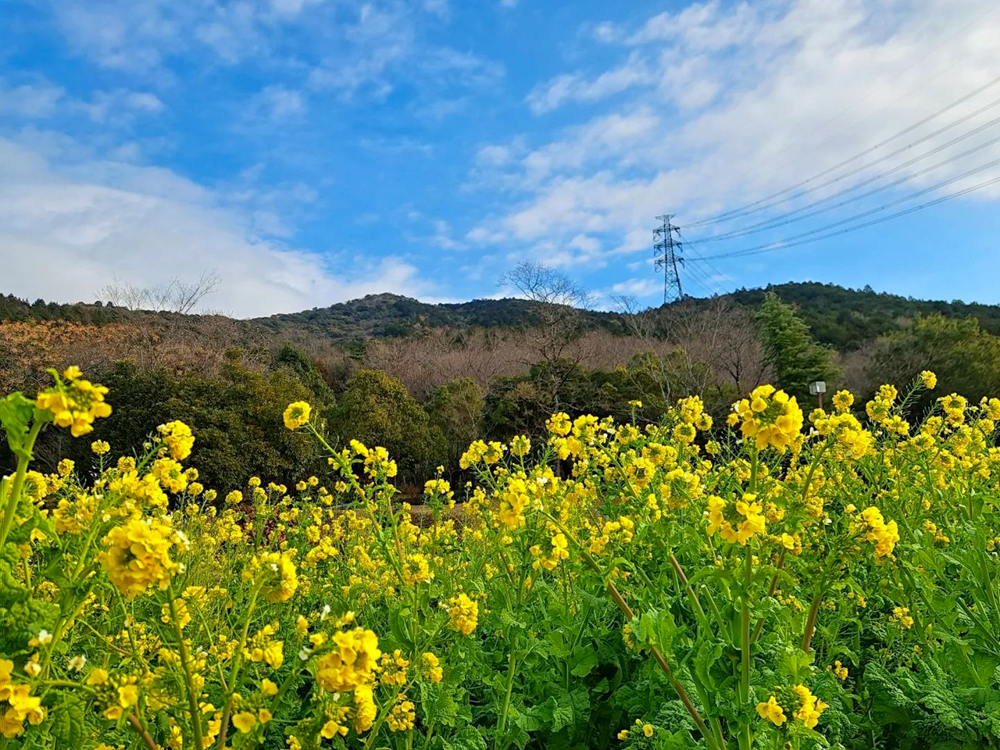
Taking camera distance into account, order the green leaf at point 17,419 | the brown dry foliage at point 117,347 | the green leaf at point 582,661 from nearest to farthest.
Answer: the green leaf at point 17,419
the green leaf at point 582,661
the brown dry foliage at point 117,347

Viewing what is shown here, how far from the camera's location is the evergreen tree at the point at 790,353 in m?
19.7

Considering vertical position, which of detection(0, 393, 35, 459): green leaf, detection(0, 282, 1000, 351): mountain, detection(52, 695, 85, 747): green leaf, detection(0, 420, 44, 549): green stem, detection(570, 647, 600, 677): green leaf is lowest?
detection(570, 647, 600, 677): green leaf

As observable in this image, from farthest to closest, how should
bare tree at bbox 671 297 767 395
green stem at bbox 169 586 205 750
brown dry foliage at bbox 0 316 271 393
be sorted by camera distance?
bare tree at bbox 671 297 767 395, brown dry foliage at bbox 0 316 271 393, green stem at bbox 169 586 205 750

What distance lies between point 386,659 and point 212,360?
50.2ft

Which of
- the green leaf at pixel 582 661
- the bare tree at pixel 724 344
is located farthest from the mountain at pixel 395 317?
the green leaf at pixel 582 661

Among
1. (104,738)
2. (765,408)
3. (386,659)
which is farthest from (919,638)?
(104,738)

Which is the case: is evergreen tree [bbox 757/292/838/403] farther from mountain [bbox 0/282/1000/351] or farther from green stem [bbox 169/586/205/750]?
green stem [bbox 169/586/205/750]

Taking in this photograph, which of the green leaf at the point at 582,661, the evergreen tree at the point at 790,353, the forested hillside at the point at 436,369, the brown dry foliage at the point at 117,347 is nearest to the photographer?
the green leaf at the point at 582,661

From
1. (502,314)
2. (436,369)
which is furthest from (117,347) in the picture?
(502,314)

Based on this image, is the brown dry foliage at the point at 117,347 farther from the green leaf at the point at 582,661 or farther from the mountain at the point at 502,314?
the green leaf at the point at 582,661

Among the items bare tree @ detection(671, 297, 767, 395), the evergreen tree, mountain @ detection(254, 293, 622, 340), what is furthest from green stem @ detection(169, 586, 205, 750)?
mountain @ detection(254, 293, 622, 340)

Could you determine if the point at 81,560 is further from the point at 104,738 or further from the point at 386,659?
the point at 386,659

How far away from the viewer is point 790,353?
1998 cm

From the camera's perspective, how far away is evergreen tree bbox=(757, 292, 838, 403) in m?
19.7
